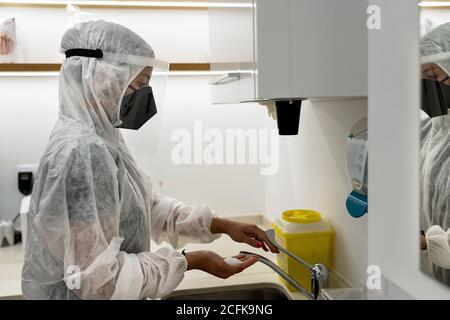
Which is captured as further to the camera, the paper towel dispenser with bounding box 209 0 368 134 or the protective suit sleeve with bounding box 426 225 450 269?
the paper towel dispenser with bounding box 209 0 368 134

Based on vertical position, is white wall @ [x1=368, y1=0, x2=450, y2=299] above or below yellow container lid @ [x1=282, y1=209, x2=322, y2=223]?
above

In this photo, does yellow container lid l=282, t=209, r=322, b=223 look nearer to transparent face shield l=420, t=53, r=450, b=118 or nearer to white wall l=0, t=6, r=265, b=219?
white wall l=0, t=6, r=265, b=219

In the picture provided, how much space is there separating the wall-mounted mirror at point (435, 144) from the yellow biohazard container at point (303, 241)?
614mm

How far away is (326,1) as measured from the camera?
2.70 feet

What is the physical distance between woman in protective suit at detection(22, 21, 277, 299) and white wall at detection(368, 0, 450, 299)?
18.2 inches

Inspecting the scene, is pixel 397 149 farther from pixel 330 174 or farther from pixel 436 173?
pixel 330 174

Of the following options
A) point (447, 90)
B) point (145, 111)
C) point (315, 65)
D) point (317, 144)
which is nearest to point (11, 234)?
point (145, 111)

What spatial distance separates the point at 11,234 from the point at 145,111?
103 centimetres

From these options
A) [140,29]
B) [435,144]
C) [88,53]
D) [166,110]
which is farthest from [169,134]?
[435,144]

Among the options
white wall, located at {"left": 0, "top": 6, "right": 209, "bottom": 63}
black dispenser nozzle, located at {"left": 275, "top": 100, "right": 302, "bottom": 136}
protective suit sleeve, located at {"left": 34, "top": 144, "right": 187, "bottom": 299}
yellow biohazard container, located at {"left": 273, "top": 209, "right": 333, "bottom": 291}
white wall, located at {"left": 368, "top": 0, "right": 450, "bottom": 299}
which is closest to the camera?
white wall, located at {"left": 368, "top": 0, "right": 450, "bottom": 299}

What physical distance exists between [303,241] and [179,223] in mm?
386

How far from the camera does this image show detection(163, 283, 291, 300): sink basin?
129cm

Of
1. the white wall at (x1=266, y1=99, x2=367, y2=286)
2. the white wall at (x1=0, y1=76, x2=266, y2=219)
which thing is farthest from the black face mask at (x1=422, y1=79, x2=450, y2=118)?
the white wall at (x1=0, y1=76, x2=266, y2=219)
